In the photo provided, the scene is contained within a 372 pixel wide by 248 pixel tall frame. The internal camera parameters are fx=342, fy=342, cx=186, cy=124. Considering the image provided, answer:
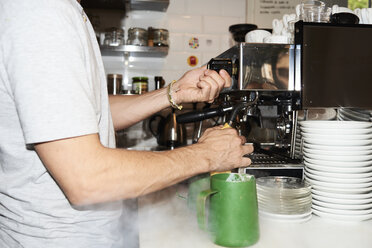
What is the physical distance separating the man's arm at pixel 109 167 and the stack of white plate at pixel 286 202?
0.22 meters

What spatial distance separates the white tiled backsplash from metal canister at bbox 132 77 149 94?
6.9 inches

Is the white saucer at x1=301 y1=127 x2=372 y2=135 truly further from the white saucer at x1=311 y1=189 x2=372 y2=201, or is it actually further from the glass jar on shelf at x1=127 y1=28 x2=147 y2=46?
the glass jar on shelf at x1=127 y1=28 x2=147 y2=46

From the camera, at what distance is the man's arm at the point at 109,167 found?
23.3 inches

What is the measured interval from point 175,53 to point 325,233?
1.77m

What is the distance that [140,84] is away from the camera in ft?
7.00

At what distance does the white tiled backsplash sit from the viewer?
7.58 feet

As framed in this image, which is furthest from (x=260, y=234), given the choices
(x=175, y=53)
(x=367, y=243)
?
(x=175, y=53)

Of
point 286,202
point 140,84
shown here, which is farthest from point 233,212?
point 140,84

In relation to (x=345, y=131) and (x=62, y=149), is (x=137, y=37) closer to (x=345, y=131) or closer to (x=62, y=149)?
(x=345, y=131)

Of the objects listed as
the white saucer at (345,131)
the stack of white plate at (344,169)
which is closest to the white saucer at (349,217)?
the stack of white plate at (344,169)

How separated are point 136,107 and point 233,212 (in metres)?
0.58

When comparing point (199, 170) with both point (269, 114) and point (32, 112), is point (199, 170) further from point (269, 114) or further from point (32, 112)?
point (269, 114)

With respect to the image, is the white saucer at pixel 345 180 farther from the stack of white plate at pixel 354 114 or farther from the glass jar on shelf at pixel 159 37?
the glass jar on shelf at pixel 159 37

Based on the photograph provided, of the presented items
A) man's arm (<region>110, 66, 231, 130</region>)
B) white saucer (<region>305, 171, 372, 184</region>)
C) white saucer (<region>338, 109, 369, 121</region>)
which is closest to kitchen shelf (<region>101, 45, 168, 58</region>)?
man's arm (<region>110, 66, 231, 130</region>)
